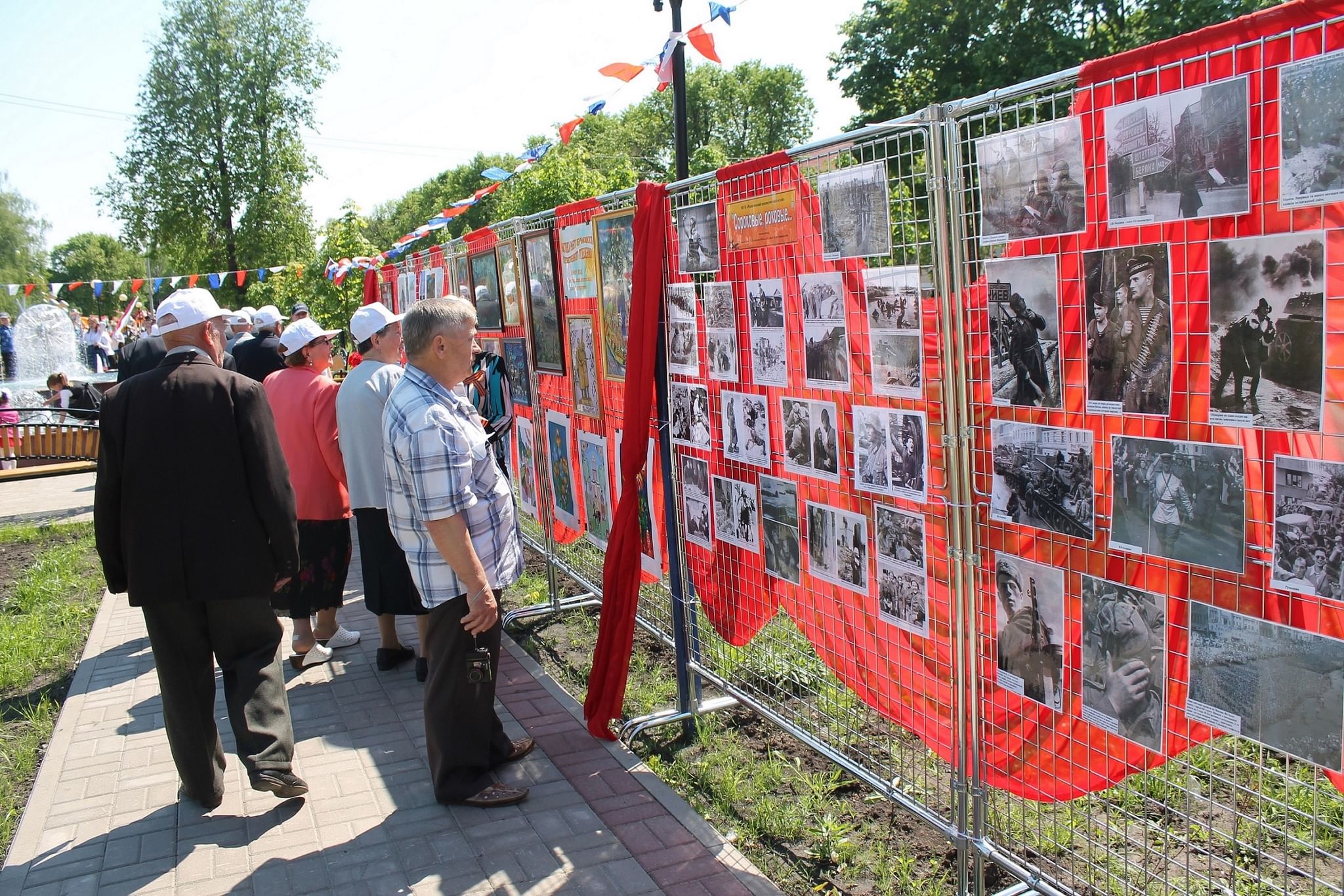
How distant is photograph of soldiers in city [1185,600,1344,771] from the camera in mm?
2016

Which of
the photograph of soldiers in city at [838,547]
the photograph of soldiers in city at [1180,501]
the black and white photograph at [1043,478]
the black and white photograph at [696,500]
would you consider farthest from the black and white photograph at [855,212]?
the black and white photograph at [696,500]

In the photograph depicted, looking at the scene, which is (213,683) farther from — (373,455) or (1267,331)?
(1267,331)

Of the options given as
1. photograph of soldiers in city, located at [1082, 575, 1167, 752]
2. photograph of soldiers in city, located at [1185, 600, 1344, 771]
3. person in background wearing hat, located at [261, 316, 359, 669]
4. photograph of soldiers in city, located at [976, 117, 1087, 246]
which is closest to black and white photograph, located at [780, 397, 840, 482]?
photograph of soldiers in city, located at [976, 117, 1087, 246]

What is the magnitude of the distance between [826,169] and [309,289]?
1622 centimetres

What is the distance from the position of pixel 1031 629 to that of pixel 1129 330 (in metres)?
0.89

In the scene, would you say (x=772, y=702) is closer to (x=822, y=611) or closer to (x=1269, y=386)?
(x=822, y=611)

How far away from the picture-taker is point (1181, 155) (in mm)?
2105

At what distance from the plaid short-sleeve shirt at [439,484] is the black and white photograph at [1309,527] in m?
2.63

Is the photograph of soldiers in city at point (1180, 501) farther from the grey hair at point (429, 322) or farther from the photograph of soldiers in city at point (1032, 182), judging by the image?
the grey hair at point (429, 322)

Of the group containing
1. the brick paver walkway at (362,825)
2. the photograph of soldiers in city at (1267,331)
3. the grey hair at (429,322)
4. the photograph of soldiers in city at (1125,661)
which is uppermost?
the grey hair at (429,322)

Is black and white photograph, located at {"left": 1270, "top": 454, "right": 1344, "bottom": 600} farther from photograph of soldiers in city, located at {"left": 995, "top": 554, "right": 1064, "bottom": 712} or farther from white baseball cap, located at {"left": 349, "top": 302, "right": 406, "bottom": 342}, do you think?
white baseball cap, located at {"left": 349, "top": 302, "right": 406, "bottom": 342}

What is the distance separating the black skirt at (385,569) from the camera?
527 centimetres

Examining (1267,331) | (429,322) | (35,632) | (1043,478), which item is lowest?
(35,632)

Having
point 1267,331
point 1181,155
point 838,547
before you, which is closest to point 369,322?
point 838,547
